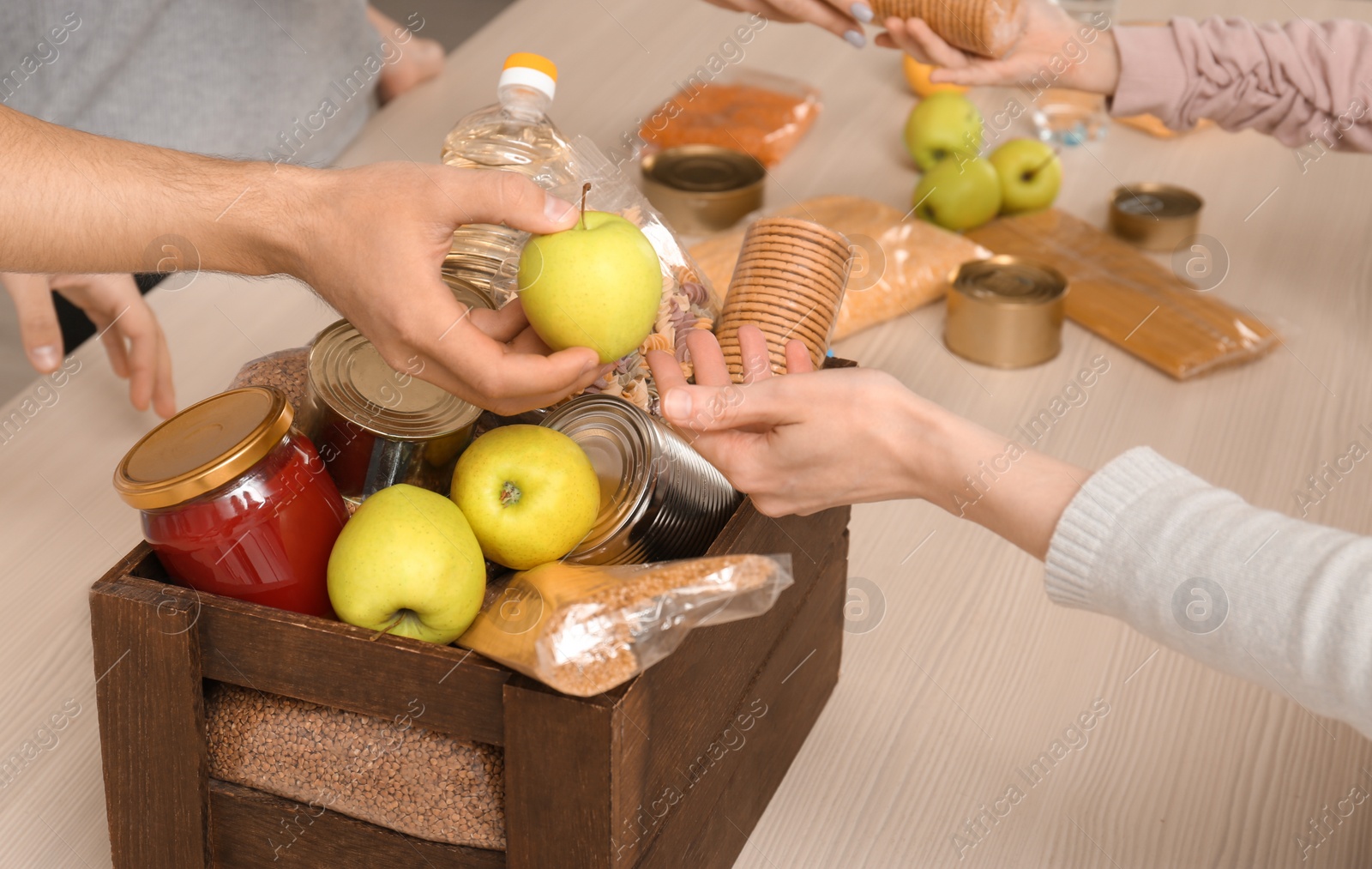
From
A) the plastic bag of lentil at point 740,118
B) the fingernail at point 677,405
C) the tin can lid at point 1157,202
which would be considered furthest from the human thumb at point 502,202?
the tin can lid at point 1157,202

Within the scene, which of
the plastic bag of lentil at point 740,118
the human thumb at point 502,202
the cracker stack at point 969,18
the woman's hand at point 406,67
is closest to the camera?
the human thumb at point 502,202

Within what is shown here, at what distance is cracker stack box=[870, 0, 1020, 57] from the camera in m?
1.34

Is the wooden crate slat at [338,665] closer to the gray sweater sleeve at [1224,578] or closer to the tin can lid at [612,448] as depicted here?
the tin can lid at [612,448]

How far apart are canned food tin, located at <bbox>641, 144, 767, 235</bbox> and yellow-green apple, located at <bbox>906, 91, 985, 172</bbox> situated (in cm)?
23

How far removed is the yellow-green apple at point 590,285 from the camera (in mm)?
732

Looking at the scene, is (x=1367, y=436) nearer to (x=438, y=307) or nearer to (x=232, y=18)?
(x=438, y=307)

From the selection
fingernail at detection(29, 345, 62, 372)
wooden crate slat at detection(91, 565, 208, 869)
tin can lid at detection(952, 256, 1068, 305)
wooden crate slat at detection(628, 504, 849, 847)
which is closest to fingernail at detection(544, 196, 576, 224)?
wooden crate slat at detection(628, 504, 849, 847)

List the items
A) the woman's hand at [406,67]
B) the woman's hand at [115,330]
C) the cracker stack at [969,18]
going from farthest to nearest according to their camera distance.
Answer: the woman's hand at [406,67]
the cracker stack at [969,18]
the woman's hand at [115,330]

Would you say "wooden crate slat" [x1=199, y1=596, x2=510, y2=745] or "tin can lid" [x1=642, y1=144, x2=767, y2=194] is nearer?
"wooden crate slat" [x1=199, y1=596, x2=510, y2=745]

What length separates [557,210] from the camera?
0.74m

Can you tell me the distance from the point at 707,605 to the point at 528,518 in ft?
0.43

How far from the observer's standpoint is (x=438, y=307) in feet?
2.36

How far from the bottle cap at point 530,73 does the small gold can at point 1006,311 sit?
591 millimetres

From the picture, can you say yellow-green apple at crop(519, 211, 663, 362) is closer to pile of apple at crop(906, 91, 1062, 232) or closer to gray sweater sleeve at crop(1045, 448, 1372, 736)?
gray sweater sleeve at crop(1045, 448, 1372, 736)
